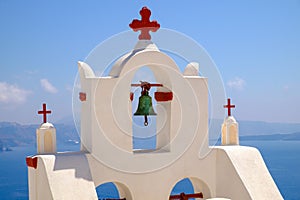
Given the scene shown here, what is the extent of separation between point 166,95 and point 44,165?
8.21 ft

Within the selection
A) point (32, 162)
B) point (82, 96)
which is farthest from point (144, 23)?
point (32, 162)

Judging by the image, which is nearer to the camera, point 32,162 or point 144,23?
point 32,162

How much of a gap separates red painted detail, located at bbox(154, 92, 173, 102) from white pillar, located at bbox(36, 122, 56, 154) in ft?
6.42

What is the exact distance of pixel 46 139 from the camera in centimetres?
838

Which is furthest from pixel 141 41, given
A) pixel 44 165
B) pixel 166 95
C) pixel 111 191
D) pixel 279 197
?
pixel 111 191

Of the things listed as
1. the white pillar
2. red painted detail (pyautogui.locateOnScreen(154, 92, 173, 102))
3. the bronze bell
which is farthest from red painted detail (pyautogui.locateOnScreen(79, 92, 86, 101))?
red painted detail (pyautogui.locateOnScreen(154, 92, 173, 102))

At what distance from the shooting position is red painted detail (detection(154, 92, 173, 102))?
28.6ft

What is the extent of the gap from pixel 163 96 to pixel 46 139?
2.21 m

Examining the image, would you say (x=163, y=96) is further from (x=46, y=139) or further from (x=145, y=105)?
(x=46, y=139)

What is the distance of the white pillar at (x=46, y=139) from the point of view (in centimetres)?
834

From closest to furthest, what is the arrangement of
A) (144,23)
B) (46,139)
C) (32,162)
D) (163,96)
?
1. (32,162)
2. (46,139)
3. (144,23)
4. (163,96)

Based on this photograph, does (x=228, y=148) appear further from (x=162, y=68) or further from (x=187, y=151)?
(x=162, y=68)

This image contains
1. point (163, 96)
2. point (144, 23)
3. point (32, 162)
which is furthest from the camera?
point (163, 96)

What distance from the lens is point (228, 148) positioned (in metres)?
9.24
